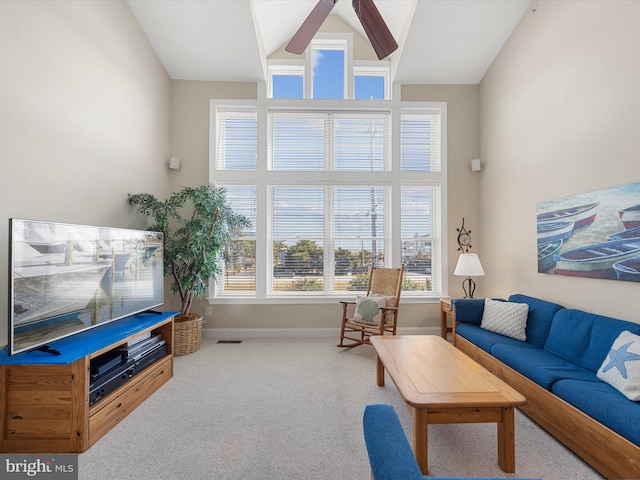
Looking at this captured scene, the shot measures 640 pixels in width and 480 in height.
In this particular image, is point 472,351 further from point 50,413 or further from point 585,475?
point 50,413

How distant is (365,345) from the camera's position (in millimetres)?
3689

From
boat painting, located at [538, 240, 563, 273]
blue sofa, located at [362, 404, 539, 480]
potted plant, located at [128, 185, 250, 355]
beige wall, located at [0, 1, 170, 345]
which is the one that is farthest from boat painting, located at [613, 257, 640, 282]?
beige wall, located at [0, 1, 170, 345]

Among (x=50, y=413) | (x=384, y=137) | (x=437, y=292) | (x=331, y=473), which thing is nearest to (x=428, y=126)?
(x=384, y=137)

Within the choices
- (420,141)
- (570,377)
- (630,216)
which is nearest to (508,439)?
(570,377)

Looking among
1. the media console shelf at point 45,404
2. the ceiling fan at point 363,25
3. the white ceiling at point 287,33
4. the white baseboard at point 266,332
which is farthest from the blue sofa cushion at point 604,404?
the white ceiling at point 287,33

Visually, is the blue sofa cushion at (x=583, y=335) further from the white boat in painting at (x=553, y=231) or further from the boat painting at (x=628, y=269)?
the white boat in painting at (x=553, y=231)

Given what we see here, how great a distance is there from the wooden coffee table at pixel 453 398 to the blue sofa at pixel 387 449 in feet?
2.16

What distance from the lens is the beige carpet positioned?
1612 mm

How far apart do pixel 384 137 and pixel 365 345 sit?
9.48 feet

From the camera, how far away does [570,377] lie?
1.90m

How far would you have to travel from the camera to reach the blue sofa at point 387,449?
0.76m

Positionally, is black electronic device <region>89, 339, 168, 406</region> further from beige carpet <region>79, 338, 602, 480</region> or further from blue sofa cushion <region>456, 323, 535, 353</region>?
blue sofa cushion <region>456, 323, 535, 353</region>

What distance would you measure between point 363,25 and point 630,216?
8.15ft

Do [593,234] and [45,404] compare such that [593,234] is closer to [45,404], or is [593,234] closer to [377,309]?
[377,309]
